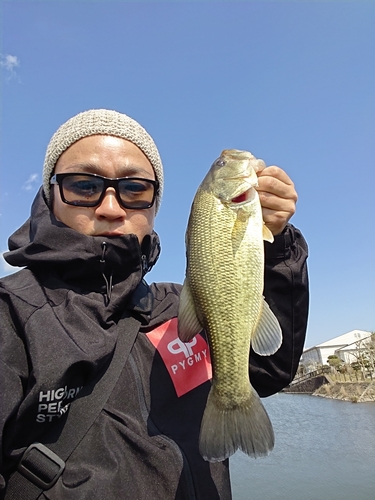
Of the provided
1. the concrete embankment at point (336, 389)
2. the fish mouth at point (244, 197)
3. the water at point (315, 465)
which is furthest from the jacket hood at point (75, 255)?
the concrete embankment at point (336, 389)

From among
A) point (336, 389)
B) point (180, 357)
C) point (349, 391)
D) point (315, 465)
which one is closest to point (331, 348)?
point (336, 389)

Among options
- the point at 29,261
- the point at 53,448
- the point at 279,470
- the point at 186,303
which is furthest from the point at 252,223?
the point at 279,470

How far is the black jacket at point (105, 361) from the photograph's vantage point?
167cm

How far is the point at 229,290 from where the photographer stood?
200 cm

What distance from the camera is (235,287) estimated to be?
78.8 inches

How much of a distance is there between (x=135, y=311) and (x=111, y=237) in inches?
18.6

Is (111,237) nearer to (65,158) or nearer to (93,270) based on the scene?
(93,270)

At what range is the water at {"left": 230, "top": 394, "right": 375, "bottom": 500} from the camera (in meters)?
9.64

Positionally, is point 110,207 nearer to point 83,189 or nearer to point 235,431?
point 83,189

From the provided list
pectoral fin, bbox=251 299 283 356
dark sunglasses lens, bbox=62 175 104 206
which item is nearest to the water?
pectoral fin, bbox=251 299 283 356

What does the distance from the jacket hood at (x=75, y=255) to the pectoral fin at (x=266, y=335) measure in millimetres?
787

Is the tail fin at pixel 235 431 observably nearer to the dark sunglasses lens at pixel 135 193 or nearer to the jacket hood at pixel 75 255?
the jacket hood at pixel 75 255

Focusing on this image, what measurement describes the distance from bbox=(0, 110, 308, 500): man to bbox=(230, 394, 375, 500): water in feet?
20.3

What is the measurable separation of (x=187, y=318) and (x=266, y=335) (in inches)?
17.4
